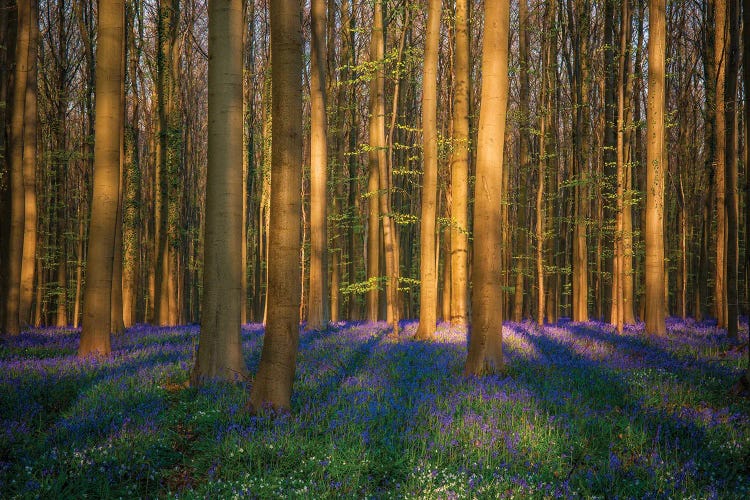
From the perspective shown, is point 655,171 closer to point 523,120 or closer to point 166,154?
point 523,120

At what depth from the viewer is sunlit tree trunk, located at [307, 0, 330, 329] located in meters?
15.8

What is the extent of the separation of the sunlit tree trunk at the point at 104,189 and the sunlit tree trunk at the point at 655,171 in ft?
44.7

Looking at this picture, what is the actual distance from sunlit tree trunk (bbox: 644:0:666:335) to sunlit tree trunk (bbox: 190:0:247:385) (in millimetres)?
11389

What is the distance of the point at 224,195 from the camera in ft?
29.7

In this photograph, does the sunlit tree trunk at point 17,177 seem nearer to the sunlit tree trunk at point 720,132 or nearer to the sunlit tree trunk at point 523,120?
the sunlit tree trunk at point 523,120

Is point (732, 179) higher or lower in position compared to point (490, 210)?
higher

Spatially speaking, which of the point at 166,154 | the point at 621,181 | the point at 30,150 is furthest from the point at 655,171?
the point at 30,150

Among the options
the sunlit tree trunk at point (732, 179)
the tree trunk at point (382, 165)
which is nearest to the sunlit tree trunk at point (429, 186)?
the tree trunk at point (382, 165)

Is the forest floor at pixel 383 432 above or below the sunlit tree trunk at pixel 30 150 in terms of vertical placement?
below

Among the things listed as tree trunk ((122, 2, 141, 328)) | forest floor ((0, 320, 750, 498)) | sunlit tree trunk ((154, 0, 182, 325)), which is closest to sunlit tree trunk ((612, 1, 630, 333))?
forest floor ((0, 320, 750, 498))

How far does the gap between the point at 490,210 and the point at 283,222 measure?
397 centimetres

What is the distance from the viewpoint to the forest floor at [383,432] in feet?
16.7

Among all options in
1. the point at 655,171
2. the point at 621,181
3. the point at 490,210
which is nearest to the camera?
the point at 490,210

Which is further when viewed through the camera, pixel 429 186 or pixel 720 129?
pixel 720 129
